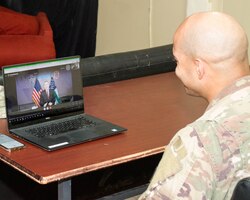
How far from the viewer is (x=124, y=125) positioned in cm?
223

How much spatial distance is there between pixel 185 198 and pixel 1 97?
1.11 metres

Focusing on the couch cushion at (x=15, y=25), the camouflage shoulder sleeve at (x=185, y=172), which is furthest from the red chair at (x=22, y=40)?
the camouflage shoulder sleeve at (x=185, y=172)

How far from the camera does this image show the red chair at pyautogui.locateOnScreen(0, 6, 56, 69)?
4156 millimetres

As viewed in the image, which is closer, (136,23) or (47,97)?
(47,97)

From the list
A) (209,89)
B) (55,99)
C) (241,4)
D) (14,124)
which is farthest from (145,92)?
(241,4)

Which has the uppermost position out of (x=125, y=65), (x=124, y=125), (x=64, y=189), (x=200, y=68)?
(x=200, y=68)

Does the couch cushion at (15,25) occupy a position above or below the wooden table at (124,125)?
above

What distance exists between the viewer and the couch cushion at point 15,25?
4473 mm

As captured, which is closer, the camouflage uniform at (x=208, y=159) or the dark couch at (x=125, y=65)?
the camouflage uniform at (x=208, y=159)

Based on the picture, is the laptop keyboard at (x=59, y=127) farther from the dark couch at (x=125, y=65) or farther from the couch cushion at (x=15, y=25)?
the couch cushion at (x=15, y=25)

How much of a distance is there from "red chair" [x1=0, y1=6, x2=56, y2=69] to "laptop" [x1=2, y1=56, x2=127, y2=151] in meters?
1.94

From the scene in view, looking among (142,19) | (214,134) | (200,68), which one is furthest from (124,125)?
(142,19)

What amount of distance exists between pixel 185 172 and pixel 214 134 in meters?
0.12

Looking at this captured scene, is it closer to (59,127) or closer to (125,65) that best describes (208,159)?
(59,127)
